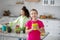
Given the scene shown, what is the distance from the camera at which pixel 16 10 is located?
691cm

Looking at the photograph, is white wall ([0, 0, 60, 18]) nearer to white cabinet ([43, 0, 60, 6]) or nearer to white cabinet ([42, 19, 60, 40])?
white cabinet ([43, 0, 60, 6])

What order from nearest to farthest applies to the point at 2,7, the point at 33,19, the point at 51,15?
the point at 33,19
the point at 51,15
the point at 2,7

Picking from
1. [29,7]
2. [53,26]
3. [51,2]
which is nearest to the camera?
[53,26]

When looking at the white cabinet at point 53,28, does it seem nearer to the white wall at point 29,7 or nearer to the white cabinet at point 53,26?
the white cabinet at point 53,26

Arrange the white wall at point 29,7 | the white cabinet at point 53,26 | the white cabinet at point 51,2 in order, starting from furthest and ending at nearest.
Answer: the white wall at point 29,7, the white cabinet at point 51,2, the white cabinet at point 53,26

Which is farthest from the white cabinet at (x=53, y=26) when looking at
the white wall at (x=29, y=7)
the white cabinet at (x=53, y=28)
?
the white wall at (x=29, y=7)

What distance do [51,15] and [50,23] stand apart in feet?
1.80

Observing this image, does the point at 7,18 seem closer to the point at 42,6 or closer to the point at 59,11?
the point at 42,6

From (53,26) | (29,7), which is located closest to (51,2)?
(53,26)

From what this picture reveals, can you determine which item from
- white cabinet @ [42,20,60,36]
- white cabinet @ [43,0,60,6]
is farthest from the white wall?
white cabinet @ [42,20,60,36]

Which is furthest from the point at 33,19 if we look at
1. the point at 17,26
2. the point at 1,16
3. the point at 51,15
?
the point at 1,16

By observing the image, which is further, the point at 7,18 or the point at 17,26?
the point at 7,18

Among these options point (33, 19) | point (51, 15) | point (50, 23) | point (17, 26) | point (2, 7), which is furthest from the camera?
point (2, 7)

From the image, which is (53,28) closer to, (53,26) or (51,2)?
(53,26)
